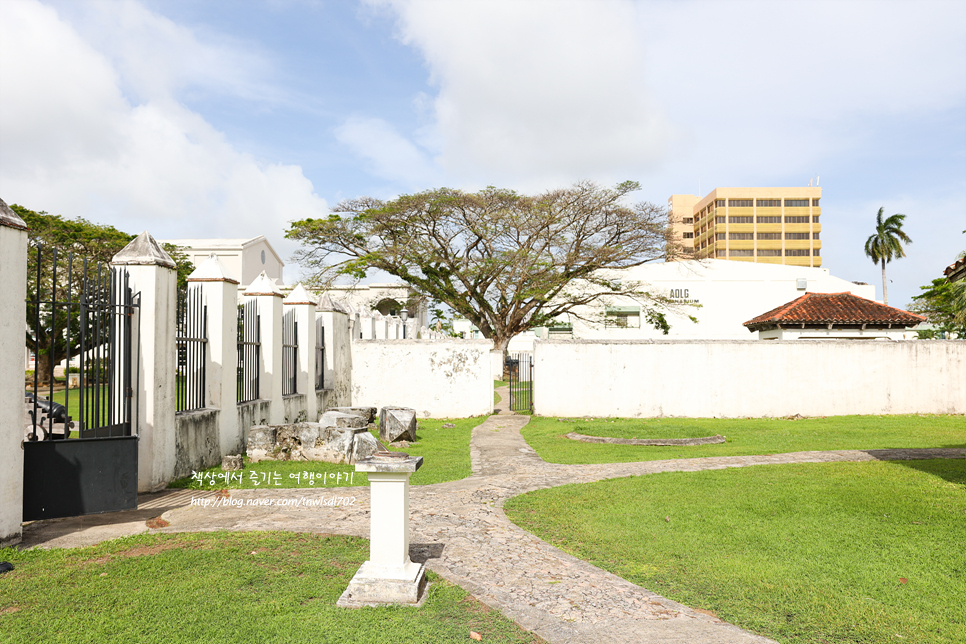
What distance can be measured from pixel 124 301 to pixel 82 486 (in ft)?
7.18

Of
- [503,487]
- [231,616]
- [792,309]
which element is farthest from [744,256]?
[231,616]

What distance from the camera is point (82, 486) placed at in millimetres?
5668

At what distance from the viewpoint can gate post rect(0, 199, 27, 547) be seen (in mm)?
4992

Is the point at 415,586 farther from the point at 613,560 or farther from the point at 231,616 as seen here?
the point at 613,560

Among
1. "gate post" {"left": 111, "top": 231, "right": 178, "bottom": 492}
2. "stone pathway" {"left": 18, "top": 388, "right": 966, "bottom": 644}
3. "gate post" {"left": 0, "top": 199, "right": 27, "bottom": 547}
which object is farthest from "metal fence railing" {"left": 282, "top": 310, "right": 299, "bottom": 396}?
"gate post" {"left": 0, "top": 199, "right": 27, "bottom": 547}

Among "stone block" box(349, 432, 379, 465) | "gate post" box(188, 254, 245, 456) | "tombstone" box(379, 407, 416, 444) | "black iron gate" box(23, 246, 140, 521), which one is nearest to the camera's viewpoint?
"black iron gate" box(23, 246, 140, 521)

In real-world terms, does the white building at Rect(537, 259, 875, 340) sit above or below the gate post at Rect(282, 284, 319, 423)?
above

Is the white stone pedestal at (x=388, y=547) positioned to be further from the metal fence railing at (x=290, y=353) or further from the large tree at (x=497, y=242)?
the large tree at (x=497, y=242)

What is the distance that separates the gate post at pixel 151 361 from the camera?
23.4 feet

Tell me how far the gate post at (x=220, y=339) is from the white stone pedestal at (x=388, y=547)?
568 centimetres

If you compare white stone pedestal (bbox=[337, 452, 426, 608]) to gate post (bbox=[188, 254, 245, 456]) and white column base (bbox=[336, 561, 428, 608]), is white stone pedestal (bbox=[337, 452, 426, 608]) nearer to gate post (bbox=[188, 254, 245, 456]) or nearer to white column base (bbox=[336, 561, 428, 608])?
white column base (bbox=[336, 561, 428, 608])

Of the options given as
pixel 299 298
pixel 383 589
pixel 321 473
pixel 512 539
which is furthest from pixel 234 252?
pixel 383 589

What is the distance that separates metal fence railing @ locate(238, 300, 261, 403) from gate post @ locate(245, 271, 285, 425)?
0.08 metres

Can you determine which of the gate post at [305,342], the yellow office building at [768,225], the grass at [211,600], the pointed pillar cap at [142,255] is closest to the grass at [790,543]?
the grass at [211,600]
